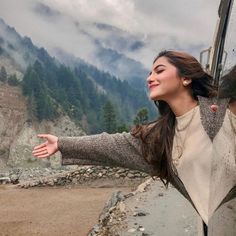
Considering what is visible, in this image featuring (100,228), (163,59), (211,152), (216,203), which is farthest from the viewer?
(100,228)

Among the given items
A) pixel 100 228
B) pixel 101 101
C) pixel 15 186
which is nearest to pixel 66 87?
pixel 101 101

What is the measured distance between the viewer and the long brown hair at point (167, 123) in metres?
2.45

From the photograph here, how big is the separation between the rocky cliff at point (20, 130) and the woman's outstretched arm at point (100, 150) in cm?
7334

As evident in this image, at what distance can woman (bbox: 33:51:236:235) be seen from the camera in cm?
185

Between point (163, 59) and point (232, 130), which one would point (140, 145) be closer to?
point (163, 59)

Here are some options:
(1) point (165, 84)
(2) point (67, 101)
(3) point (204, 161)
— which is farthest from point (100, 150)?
Result: (2) point (67, 101)

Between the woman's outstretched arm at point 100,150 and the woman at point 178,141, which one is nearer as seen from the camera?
the woman at point 178,141

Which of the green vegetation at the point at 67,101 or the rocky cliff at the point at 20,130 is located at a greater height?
the green vegetation at the point at 67,101

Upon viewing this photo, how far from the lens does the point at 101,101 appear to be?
133 meters

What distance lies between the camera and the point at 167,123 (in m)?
2.48

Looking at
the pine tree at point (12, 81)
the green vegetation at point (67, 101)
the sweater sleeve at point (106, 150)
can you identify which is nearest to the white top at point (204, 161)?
the sweater sleeve at point (106, 150)

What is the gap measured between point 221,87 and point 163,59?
0.92 metres

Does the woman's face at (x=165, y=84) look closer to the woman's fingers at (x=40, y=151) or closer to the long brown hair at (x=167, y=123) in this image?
the long brown hair at (x=167, y=123)

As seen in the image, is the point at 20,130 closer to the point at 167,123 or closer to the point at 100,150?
the point at 100,150
